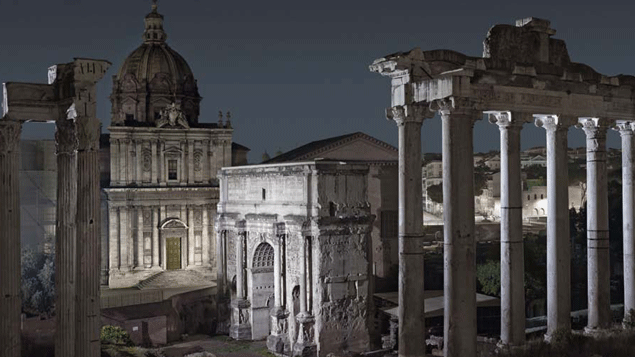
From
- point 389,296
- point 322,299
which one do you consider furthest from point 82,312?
point 389,296

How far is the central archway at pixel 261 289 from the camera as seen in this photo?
3634 centimetres

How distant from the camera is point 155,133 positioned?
4506 cm

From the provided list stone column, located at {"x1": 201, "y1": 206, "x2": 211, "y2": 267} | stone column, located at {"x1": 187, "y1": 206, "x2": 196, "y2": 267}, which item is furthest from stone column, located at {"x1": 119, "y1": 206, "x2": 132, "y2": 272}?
stone column, located at {"x1": 201, "y1": 206, "x2": 211, "y2": 267}

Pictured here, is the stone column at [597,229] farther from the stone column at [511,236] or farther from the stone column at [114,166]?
the stone column at [114,166]

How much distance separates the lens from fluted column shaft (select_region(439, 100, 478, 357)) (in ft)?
49.6

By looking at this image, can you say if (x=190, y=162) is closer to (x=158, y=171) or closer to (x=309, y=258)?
(x=158, y=171)

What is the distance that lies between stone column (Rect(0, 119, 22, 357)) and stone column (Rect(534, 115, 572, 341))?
1289cm

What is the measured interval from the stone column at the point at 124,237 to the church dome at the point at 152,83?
227 inches

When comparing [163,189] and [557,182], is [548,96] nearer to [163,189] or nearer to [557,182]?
[557,182]

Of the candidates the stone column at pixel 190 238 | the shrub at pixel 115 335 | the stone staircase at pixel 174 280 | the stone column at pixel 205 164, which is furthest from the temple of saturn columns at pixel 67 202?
the stone column at pixel 205 164

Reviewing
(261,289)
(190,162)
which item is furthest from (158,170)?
(261,289)

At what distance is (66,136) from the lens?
16016 mm

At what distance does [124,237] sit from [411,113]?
1274 inches

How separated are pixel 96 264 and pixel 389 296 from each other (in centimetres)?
2556
